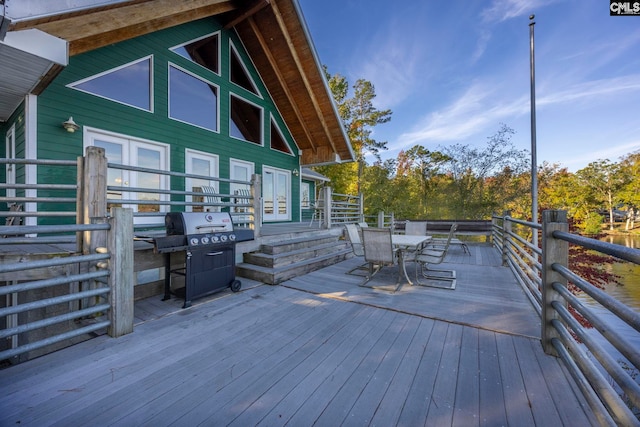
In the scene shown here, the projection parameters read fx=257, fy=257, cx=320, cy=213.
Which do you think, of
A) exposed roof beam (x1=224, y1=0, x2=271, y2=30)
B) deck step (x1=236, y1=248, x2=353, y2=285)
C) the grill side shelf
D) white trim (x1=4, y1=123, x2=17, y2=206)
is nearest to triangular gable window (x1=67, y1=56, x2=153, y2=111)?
white trim (x1=4, y1=123, x2=17, y2=206)

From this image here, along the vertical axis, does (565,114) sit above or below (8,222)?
above

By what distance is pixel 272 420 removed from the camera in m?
1.45

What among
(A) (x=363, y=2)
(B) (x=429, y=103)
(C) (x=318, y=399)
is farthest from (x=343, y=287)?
(B) (x=429, y=103)

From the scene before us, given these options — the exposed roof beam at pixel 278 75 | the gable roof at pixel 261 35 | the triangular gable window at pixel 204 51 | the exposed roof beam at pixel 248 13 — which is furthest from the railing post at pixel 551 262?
the triangular gable window at pixel 204 51

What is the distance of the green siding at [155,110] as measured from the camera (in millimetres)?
4449

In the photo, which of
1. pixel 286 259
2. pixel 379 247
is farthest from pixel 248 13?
pixel 379 247

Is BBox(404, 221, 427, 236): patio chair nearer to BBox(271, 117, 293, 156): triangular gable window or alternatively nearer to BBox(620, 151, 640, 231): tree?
BBox(271, 117, 293, 156): triangular gable window

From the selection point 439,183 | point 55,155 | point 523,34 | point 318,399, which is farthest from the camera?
point 439,183

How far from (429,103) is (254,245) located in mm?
15329

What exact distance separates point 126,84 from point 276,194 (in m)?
4.77

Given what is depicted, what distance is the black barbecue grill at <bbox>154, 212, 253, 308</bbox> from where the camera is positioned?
310 cm

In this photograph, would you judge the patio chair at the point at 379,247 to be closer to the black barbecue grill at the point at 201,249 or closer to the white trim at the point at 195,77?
the black barbecue grill at the point at 201,249

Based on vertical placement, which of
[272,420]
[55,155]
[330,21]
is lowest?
[272,420]

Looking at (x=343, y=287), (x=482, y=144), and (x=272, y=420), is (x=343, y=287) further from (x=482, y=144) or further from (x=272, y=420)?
(x=482, y=144)
